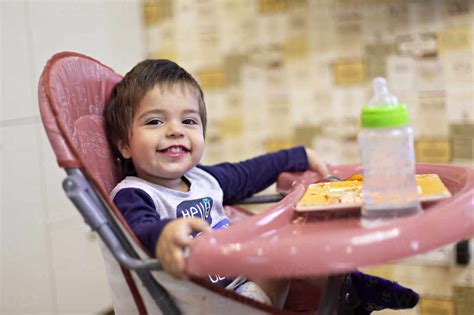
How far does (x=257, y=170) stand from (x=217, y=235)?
540mm

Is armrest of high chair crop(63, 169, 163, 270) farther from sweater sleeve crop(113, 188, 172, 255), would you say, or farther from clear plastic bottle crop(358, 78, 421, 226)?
clear plastic bottle crop(358, 78, 421, 226)

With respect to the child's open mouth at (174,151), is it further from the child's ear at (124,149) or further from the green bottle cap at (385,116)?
the green bottle cap at (385,116)

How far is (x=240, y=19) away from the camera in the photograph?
6.54ft

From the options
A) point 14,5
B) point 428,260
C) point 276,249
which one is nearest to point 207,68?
point 14,5

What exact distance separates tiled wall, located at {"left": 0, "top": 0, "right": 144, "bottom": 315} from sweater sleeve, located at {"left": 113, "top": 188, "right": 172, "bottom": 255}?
2.41 ft

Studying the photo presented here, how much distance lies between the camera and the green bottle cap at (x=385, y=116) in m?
0.75

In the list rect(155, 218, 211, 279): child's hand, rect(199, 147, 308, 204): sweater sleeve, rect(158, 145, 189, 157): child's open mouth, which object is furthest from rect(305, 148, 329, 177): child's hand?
rect(155, 218, 211, 279): child's hand

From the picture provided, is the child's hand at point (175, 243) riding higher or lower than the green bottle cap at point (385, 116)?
lower

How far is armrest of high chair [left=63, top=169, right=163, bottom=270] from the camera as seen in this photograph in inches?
32.0

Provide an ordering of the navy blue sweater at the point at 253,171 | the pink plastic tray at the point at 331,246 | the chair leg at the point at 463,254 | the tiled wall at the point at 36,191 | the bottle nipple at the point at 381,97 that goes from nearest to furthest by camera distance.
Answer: the pink plastic tray at the point at 331,246
the bottle nipple at the point at 381,97
the navy blue sweater at the point at 253,171
the tiled wall at the point at 36,191
the chair leg at the point at 463,254

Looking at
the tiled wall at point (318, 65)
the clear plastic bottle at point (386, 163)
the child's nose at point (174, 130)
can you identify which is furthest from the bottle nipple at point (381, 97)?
the tiled wall at point (318, 65)

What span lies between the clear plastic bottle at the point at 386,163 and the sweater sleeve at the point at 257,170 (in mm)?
462

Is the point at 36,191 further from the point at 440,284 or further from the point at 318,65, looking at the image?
the point at 440,284

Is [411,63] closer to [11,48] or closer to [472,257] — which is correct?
[472,257]
